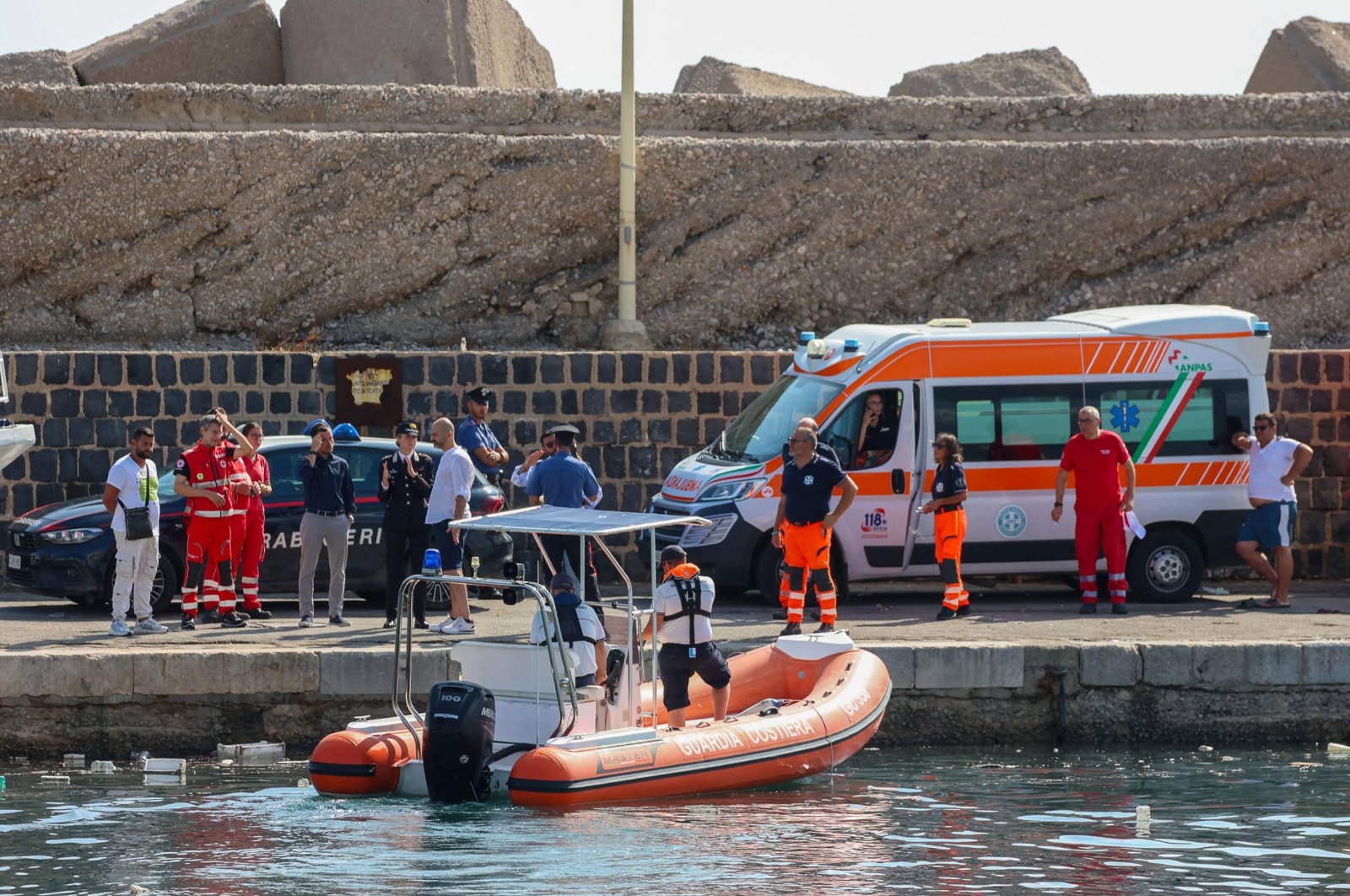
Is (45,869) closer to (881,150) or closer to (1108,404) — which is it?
(1108,404)

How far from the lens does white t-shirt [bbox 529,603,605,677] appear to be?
11.6 meters

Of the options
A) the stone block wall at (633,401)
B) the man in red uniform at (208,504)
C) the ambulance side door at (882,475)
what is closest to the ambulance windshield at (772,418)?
the ambulance side door at (882,475)

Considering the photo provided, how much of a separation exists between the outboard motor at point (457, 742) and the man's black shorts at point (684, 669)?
4.54 feet

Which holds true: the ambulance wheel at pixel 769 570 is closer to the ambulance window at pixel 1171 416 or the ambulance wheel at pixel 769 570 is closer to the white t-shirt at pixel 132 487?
the ambulance window at pixel 1171 416

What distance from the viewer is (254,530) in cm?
1552

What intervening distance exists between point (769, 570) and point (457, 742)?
20.0 ft

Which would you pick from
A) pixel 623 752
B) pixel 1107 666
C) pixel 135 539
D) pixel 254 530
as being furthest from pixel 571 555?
pixel 1107 666

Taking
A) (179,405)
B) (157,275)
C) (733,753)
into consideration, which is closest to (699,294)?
(157,275)

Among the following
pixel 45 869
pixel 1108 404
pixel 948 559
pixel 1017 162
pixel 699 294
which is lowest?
pixel 45 869

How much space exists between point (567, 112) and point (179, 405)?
38.5 ft

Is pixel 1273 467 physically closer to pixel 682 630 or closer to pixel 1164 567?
pixel 1164 567

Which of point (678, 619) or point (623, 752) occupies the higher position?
point (678, 619)

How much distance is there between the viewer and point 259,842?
10203mm

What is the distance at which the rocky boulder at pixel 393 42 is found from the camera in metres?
31.3
